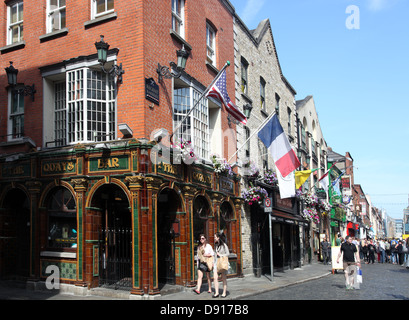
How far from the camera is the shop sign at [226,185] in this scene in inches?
670

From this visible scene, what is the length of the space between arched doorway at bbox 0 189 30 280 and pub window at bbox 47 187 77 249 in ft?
5.02

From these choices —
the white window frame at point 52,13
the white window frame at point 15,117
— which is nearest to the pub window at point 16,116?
the white window frame at point 15,117

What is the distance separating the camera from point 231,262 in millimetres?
17312

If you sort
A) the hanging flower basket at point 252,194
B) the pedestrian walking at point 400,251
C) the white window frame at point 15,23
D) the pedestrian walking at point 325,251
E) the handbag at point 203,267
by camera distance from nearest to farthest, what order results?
the handbag at point 203,267 < the white window frame at point 15,23 < the hanging flower basket at point 252,194 < the pedestrian walking at point 325,251 < the pedestrian walking at point 400,251

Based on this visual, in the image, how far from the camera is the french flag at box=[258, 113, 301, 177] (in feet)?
58.2

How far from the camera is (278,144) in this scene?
17875mm

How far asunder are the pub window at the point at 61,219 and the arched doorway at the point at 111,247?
2.74ft

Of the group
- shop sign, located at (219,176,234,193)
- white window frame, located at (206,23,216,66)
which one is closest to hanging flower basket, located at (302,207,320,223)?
shop sign, located at (219,176,234,193)

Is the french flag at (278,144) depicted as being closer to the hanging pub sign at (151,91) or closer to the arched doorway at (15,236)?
the hanging pub sign at (151,91)

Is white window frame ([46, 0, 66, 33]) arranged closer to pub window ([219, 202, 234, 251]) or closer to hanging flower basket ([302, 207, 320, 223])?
pub window ([219, 202, 234, 251])

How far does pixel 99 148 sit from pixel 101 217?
6.86 feet
